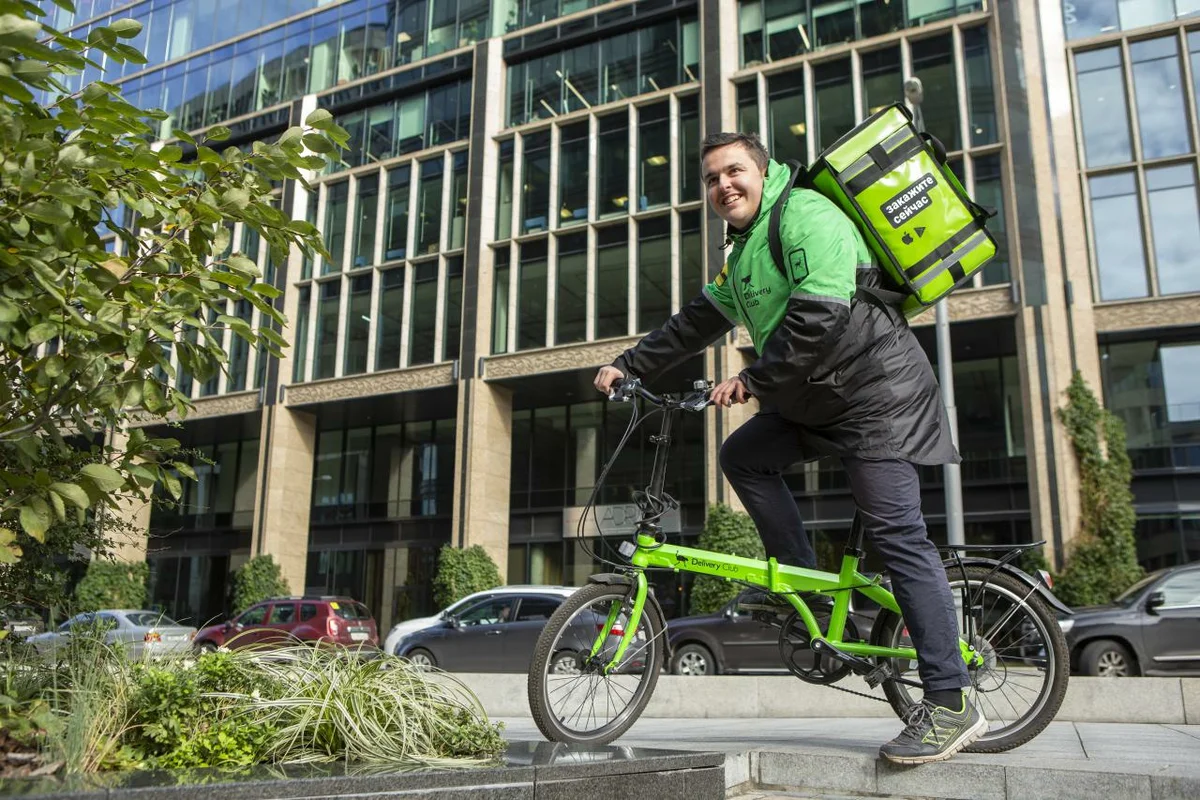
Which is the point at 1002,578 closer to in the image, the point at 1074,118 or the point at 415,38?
the point at 1074,118

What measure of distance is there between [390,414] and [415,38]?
42.9ft

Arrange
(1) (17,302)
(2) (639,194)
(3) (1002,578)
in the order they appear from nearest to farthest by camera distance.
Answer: (1) (17,302), (3) (1002,578), (2) (639,194)

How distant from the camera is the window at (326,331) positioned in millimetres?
32219

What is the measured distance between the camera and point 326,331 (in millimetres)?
32594

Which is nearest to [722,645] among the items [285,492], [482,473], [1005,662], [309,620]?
[309,620]

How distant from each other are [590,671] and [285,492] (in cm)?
3049

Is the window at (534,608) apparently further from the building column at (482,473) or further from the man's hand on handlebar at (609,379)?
the man's hand on handlebar at (609,379)

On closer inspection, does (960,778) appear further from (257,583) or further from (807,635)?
(257,583)

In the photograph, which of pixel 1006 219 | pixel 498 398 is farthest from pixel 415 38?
pixel 1006 219

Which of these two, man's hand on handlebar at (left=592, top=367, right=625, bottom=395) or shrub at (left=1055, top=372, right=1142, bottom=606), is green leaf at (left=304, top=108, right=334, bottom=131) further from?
shrub at (left=1055, top=372, right=1142, bottom=606)

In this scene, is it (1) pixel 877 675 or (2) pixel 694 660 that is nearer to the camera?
(1) pixel 877 675

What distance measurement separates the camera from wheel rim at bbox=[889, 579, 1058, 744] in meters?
3.68

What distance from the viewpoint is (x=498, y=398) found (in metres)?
29.1

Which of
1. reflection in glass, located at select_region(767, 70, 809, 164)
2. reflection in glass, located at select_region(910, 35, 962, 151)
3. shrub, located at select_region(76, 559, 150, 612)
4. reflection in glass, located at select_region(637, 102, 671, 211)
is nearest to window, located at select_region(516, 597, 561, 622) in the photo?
reflection in glass, located at select_region(637, 102, 671, 211)
